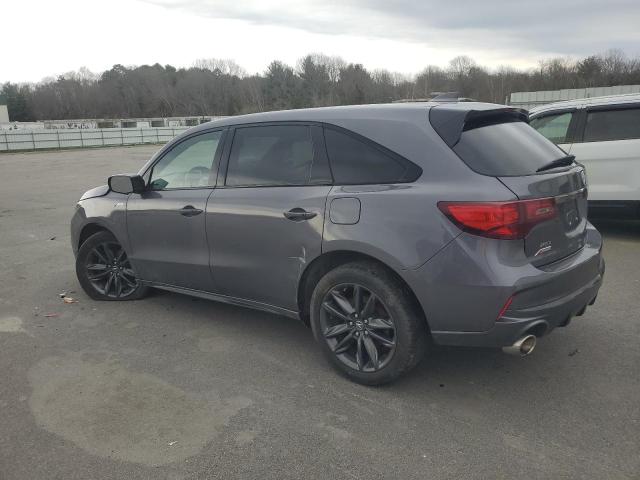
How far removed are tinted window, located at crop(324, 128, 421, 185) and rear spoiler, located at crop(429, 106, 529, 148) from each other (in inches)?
10.3

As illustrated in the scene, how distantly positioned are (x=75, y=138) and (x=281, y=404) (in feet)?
146

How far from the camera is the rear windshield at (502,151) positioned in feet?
9.81

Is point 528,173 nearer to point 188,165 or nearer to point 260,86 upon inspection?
point 188,165

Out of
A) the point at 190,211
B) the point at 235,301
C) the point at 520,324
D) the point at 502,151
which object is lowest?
the point at 235,301

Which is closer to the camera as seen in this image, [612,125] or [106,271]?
[106,271]

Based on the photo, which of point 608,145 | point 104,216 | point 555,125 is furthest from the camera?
point 555,125

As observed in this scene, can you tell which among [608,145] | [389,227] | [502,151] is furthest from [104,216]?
[608,145]

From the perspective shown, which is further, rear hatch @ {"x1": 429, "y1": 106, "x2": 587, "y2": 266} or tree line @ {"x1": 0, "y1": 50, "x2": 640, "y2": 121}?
tree line @ {"x1": 0, "y1": 50, "x2": 640, "y2": 121}

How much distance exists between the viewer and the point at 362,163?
130 inches

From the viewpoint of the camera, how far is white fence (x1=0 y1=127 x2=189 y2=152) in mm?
38344

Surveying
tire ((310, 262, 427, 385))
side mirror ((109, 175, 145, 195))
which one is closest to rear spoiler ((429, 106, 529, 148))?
tire ((310, 262, 427, 385))

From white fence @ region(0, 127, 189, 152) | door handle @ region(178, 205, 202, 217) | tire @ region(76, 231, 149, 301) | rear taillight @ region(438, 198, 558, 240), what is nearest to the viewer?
rear taillight @ region(438, 198, 558, 240)

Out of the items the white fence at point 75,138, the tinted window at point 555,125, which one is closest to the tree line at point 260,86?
the white fence at point 75,138

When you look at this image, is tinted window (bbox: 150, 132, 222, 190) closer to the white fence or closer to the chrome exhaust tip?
the chrome exhaust tip
